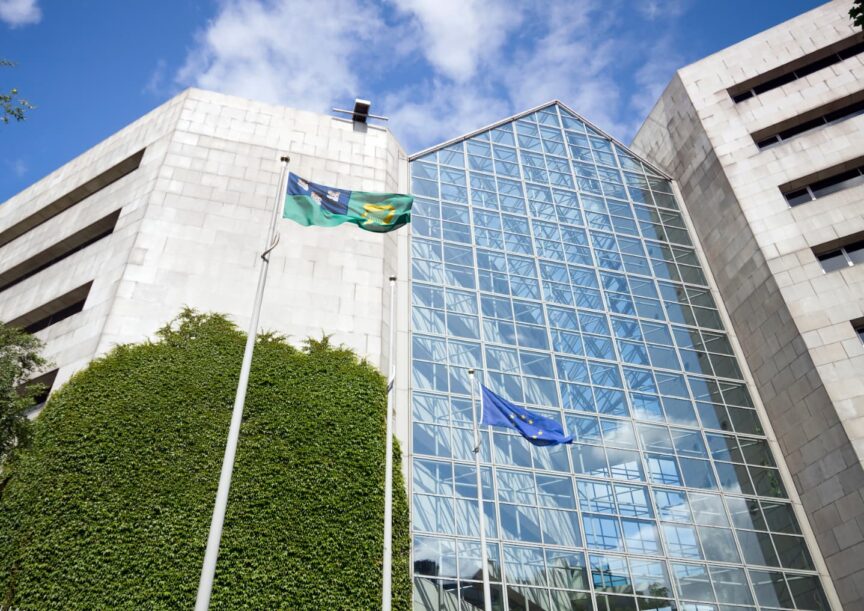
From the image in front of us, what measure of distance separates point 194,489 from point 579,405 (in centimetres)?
1492

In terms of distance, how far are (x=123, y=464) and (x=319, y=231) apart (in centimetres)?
1275

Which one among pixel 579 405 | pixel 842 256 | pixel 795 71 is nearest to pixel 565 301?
pixel 579 405

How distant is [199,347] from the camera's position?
2394 cm

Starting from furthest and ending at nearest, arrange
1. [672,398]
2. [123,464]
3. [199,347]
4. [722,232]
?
[722,232] → [672,398] → [199,347] → [123,464]

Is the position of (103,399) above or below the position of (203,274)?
below

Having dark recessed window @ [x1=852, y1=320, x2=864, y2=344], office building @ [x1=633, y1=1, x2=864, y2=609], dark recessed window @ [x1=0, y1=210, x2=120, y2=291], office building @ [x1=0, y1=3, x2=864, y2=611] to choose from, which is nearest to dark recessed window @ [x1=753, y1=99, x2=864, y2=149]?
office building @ [x1=633, y1=1, x2=864, y2=609]

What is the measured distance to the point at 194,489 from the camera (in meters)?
20.2

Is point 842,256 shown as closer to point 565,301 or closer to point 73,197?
point 565,301

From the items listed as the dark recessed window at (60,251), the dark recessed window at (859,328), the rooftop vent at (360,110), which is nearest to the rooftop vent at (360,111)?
the rooftop vent at (360,110)

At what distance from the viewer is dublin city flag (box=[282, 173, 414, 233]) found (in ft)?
55.6

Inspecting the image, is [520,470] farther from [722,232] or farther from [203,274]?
[722,232]

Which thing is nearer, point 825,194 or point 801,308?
point 801,308

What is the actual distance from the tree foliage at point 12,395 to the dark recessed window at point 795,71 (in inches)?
1445

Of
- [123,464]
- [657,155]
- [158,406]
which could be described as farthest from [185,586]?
[657,155]
